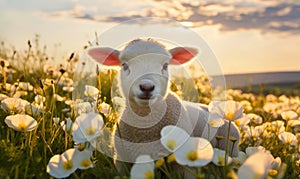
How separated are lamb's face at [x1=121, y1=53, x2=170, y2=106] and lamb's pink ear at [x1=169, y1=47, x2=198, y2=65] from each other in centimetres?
11

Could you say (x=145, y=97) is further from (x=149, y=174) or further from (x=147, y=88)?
(x=149, y=174)

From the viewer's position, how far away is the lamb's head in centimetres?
246

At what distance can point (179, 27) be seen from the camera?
2.76 metres

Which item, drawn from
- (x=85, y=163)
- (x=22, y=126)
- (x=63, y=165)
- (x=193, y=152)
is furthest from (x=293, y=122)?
(x=22, y=126)

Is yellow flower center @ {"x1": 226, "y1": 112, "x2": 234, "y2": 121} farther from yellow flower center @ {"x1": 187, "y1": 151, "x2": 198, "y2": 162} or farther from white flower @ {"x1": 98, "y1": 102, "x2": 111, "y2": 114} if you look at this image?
white flower @ {"x1": 98, "y1": 102, "x2": 111, "y2": 114}

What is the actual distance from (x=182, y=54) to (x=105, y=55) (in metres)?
0.51

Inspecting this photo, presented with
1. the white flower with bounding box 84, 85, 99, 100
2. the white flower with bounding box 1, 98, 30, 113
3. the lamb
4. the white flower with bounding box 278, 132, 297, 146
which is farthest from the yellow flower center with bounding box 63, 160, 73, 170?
the white flower with bounding box 278, 132, 297, 146

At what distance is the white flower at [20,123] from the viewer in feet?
7.03

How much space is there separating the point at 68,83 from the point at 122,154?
2.21 meters

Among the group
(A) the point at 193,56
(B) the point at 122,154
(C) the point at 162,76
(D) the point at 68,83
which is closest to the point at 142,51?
(C) the point at 162,76

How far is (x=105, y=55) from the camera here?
2793 millimetres

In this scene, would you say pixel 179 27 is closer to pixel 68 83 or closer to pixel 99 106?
pixel 99 106

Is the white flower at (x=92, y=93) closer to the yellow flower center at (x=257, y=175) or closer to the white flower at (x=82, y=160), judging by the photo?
the white flower at (x=82, y=160)

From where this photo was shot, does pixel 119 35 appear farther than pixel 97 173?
Yes
